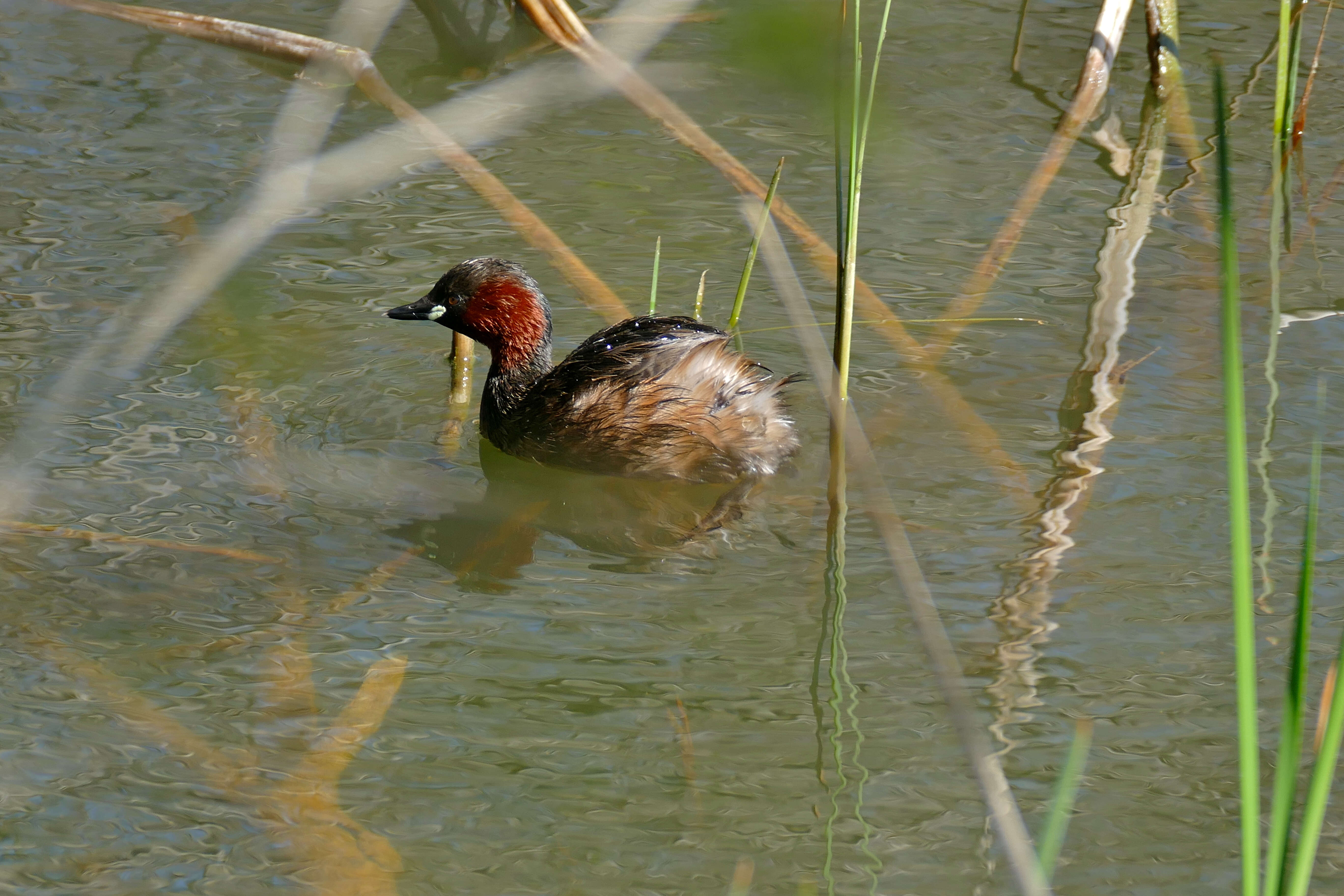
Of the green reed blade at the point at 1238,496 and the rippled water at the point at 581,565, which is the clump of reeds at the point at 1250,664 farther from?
the rippled water at the point at 581,565

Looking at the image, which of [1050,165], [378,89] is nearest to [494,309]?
[378,89]

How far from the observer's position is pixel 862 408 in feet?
17.2

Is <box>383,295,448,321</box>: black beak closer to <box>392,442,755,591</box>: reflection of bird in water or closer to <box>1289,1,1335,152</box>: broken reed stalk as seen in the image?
<box>392,442,755,591</box>: reflection of bird in water

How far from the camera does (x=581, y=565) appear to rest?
4434 millimetres

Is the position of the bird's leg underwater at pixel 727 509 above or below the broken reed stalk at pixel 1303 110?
below

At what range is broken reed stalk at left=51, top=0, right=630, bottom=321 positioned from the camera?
20.2 feet

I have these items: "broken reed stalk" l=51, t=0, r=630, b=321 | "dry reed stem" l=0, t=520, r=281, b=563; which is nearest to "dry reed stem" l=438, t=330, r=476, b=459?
"broken reed stalk" l=51, t=0, r=630, b=321

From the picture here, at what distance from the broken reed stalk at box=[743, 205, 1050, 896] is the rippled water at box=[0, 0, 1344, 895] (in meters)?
0.06

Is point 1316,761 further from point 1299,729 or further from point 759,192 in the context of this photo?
point 759,192

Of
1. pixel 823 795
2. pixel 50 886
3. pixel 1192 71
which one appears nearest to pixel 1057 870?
pixel 823 795

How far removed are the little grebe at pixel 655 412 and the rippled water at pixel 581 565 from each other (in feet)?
0.37

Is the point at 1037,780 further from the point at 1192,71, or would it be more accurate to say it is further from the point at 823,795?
the point at 1192,71

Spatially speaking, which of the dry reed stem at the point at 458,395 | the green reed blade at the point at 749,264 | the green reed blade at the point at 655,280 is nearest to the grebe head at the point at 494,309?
the dry reed stem at the point at 458,395

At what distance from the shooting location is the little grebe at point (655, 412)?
5.04m
